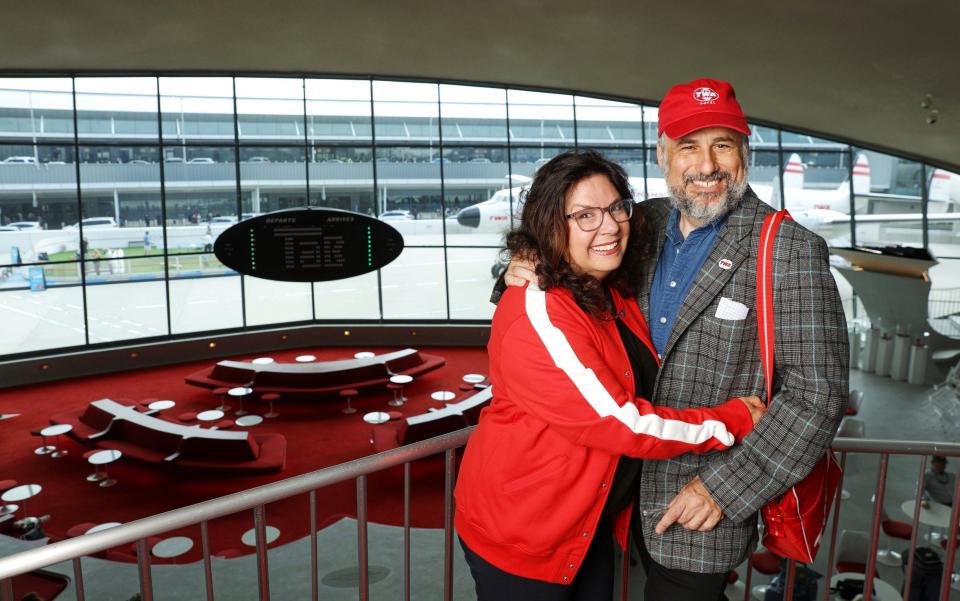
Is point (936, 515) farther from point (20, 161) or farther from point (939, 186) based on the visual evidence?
point (20, 161)

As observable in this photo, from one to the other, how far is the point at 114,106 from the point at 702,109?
596 inches

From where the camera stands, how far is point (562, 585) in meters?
1.87

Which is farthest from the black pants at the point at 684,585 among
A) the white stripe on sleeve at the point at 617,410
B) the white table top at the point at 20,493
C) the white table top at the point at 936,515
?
the white table top at the point at 20,493

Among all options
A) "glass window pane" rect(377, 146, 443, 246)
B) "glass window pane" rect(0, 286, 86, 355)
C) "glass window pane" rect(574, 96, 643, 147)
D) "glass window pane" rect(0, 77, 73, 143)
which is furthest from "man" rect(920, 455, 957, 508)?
"glass window pane" rect(0, 286, 86, 355)

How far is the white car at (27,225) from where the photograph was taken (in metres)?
15.4

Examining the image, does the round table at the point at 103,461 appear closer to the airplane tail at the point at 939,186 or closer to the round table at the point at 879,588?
the round table at the point at 879,588

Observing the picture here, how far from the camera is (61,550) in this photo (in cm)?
156

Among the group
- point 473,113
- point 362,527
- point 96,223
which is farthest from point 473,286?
point 362,527

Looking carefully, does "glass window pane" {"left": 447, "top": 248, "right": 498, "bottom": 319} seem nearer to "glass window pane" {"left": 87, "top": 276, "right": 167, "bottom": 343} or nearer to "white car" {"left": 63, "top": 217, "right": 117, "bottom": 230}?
"white car" {"left": 63, "top": 217, "right": 117, "bottom": 230}

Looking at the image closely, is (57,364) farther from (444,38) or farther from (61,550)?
(61,550)

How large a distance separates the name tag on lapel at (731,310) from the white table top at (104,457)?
9093 mm

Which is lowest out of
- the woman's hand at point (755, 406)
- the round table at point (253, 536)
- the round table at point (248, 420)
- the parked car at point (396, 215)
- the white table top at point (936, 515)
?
the round table at point (253, 536)

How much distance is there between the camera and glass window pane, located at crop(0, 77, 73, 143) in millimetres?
13750

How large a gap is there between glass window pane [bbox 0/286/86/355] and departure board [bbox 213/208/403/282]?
10846 mm
